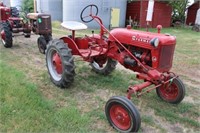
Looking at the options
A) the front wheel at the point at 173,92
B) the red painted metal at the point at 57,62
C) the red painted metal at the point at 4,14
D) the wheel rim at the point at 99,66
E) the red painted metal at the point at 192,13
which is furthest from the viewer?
the red painted metal at the point at 192,13

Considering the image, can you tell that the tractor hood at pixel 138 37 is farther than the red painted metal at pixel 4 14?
No

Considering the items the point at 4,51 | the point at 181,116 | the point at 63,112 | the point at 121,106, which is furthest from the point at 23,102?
the point at 4,51

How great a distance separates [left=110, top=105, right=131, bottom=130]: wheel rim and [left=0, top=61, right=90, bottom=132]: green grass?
362 millimetres

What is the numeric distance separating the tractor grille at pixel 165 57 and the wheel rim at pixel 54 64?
180cm

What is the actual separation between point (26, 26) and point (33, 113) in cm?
459

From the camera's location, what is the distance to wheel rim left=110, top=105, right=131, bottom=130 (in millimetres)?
2914

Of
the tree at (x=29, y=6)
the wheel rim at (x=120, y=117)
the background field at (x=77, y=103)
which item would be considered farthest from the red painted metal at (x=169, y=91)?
the tree at (x=29, y=6)

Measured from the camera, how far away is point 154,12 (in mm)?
17359

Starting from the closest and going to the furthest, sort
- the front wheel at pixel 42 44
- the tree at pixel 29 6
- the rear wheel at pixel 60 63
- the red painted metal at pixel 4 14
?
the rear wheel at pixel 60 63 → the front wheel at pixel 42 44 → the red painted metal at pixel 4 14 → the tree at pixel 29 6

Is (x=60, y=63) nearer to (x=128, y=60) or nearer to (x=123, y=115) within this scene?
(x=128, y=60)

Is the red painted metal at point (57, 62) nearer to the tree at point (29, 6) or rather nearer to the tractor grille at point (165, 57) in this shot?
the tractor grille at point (165, 57)

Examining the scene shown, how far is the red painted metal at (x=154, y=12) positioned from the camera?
54.1 feet

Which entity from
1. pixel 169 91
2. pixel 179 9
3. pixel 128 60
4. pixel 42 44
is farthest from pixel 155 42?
pixel 179 9

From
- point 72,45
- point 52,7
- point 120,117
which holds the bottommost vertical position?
point 120,117
